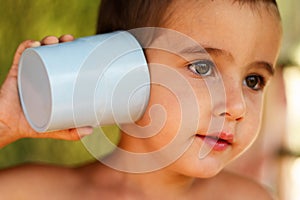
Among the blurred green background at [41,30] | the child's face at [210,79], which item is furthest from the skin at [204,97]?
the blurred green background at [41,30]

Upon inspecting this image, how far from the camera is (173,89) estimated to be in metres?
0.81

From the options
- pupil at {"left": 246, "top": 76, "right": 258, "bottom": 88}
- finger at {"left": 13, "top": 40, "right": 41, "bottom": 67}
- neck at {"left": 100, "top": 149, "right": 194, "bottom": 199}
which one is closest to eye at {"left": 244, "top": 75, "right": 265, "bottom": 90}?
pupil at {"left": 246, "top": 76, "right": 258, "bottom": 88}

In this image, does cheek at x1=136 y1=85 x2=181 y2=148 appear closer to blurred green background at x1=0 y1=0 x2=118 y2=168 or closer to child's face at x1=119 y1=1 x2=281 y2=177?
child's face at x1=119 y1=1 x2=281 y2=177

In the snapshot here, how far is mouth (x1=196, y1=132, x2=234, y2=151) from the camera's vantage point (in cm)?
80

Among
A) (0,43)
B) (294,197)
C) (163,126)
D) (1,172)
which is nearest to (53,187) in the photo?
(1,172)

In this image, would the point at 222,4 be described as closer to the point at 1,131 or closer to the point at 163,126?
the point at 163,126

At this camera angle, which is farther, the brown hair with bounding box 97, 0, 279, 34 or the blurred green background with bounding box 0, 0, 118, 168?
the blurred green background with bounding box 0, 0, 118, 168

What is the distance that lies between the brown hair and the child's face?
0.05 feet

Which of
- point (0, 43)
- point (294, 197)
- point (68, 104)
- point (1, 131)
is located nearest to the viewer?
point (68, 104)

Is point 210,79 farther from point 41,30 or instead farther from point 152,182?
point 41,30

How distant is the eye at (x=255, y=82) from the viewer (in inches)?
33.0

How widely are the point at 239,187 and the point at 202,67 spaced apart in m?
0.22

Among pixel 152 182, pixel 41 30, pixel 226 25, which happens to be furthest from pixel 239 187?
pixel 41 30

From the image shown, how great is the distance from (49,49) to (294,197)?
797 mm
